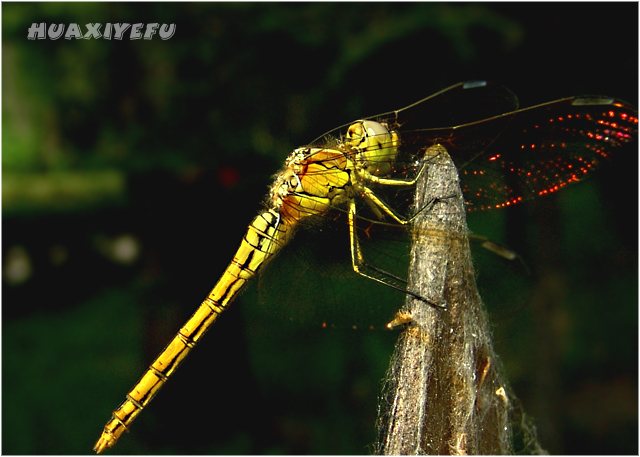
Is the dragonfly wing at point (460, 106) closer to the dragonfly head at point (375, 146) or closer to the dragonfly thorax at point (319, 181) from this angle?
the dragonfly head at point (375, 146)

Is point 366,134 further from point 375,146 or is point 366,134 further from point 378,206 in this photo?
point 378,206

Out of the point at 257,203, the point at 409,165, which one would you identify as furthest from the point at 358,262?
the point at 257,203

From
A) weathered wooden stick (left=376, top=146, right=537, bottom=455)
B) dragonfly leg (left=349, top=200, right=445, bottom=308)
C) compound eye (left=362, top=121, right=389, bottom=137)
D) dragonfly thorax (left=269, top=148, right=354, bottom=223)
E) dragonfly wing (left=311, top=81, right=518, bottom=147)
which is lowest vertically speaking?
weathered wooden stick (left=376, top=146, right=537, bottom=455)

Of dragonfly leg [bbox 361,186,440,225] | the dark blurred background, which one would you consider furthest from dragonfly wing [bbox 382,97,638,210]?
the dark blurred background

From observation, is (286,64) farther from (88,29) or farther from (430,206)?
(430,206)

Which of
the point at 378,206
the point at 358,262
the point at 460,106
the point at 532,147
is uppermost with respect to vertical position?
the point at 460,106

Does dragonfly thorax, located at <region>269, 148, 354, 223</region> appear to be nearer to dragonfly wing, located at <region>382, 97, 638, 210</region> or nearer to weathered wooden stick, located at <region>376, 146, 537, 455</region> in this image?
dragonfly wing, located at <region>382, 97, 638, 210</region>

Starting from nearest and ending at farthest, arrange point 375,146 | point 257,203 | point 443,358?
point 443,358 → point 375,146 → point 257,203

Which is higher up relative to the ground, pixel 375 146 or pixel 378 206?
pixel 375 146

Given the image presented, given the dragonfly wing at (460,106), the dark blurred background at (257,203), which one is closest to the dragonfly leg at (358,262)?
the dragonfly wing at (460,106)
